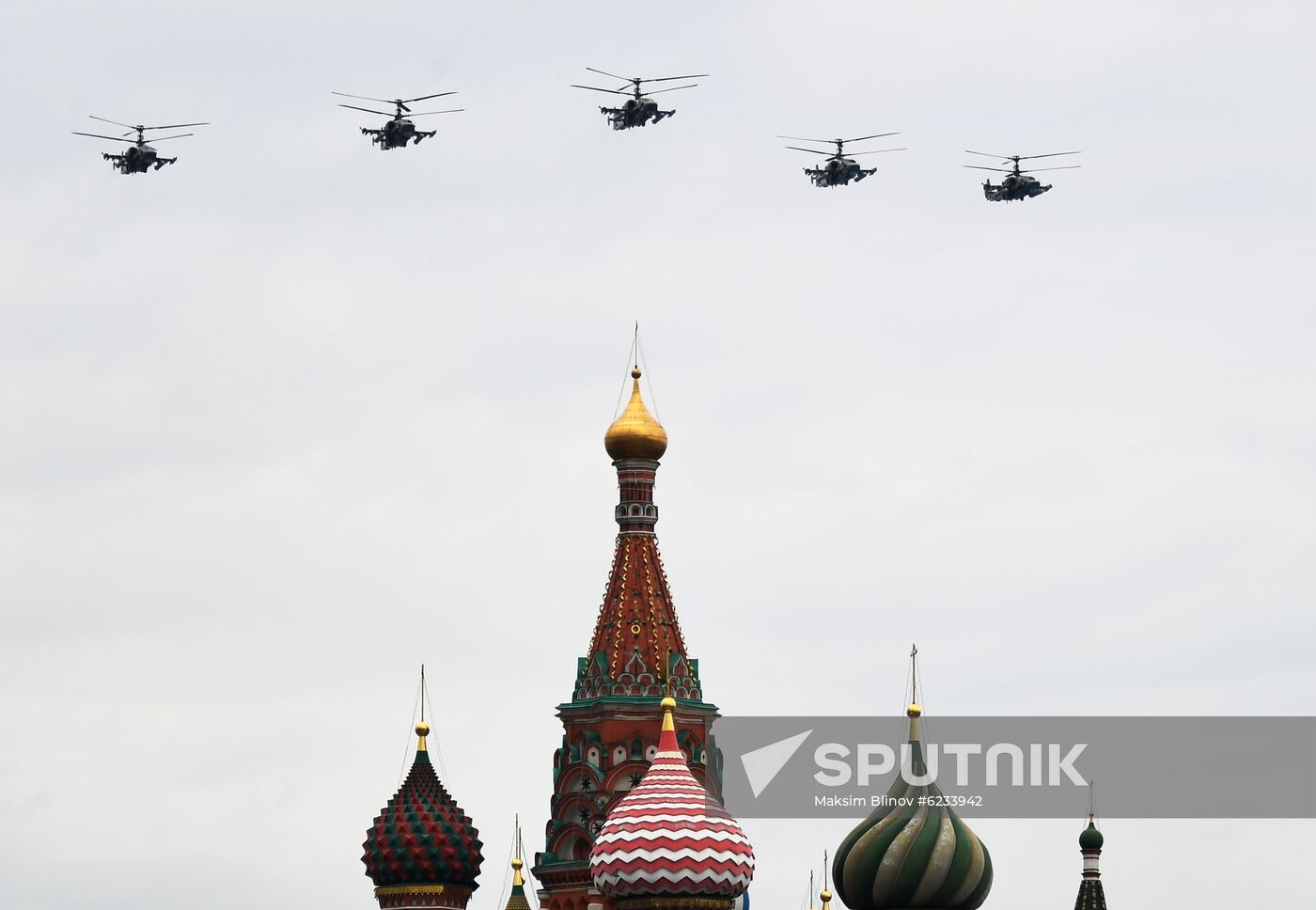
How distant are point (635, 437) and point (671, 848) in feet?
71.5

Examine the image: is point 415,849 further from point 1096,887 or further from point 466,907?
point 1096,887

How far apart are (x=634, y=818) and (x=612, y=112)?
21.8 m

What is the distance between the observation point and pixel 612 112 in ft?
477

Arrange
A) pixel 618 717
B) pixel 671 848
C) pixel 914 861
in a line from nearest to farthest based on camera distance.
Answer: pixel 671 848
pixel 914 861
pixel 618 717

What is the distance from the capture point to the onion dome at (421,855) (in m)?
152

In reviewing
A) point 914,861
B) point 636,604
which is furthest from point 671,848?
point 636,604

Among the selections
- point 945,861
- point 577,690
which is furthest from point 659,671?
point 945,861

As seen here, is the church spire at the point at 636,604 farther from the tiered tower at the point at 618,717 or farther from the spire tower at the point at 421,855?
the spire tower at the point at 421,855

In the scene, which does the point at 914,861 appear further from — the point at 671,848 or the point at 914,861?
the point at 671,848

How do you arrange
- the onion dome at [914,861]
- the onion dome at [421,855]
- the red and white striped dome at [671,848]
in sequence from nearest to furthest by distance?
the red and white striped dome at [671,848] < the onion dome at [914,861] < the onion dome at [421,855]

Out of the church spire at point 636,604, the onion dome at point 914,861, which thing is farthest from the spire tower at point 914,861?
the church spire at point 636,604

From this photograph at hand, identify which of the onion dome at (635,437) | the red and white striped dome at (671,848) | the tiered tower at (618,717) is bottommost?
the red and white striped dome at (671,848)

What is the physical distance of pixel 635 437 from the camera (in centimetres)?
15900

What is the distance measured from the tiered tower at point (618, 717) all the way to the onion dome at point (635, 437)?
3081 mm
